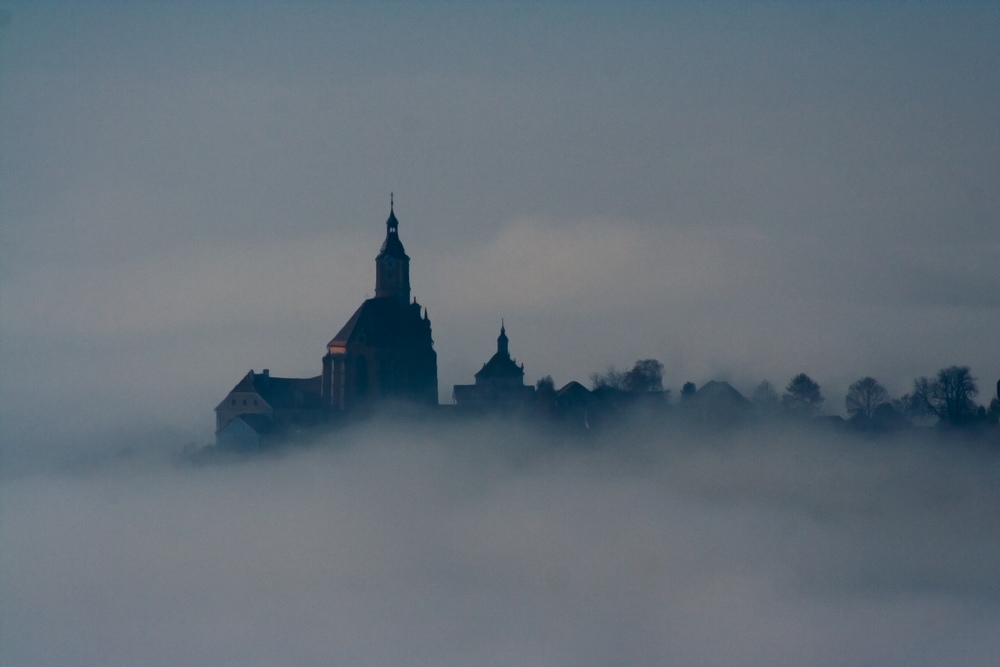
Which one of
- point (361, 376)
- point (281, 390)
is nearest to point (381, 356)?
point (361, 376)

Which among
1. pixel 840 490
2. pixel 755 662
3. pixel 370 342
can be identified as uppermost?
pixel 370 342

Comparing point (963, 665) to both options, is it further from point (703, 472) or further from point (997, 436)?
point (703, 472)

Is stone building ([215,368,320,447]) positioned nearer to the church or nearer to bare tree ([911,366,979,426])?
→ the church

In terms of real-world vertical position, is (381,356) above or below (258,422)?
above

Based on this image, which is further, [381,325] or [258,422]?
[258,422]

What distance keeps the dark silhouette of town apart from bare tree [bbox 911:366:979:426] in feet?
0.32

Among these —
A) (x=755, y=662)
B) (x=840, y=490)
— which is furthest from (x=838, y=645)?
(x=840, y=490)

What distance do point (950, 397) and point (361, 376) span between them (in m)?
57.2

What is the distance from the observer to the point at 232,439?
18412cm

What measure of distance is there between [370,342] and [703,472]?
124ft

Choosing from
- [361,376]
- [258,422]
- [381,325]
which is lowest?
[258,422]

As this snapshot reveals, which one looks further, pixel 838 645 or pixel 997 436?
pixel 997 436

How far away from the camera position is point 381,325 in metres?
182

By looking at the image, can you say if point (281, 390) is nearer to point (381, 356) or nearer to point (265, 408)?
point (265, 408)
